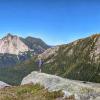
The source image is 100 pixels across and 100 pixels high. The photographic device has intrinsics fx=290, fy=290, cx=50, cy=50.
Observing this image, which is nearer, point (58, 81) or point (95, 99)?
point (95, 99)

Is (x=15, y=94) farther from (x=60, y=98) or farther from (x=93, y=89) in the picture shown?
(x=93, y=89)

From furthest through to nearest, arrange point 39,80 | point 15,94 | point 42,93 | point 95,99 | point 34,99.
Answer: point 39,80 < point 15,94 < point 42,93 < point 34,99 < point 95,99

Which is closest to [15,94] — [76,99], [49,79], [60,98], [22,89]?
[22,89]

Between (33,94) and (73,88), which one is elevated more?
(73,88)

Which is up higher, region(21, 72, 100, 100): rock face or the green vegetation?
region(21, 72, 100, 100): rock face

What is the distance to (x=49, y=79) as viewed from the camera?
29.4 m

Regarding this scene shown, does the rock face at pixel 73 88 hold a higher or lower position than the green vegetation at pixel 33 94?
higher

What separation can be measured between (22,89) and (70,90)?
680 cm

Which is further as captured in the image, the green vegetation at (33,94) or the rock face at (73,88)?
the green vegetation at (33,94)

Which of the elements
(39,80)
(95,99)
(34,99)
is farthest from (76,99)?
(39,80)

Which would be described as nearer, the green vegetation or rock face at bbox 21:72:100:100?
rock face at bbox 21:72:100:100

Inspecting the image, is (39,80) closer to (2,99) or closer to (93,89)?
(2,99)

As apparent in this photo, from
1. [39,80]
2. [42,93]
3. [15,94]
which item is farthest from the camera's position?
[39,80]

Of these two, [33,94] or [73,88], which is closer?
[73,88]
